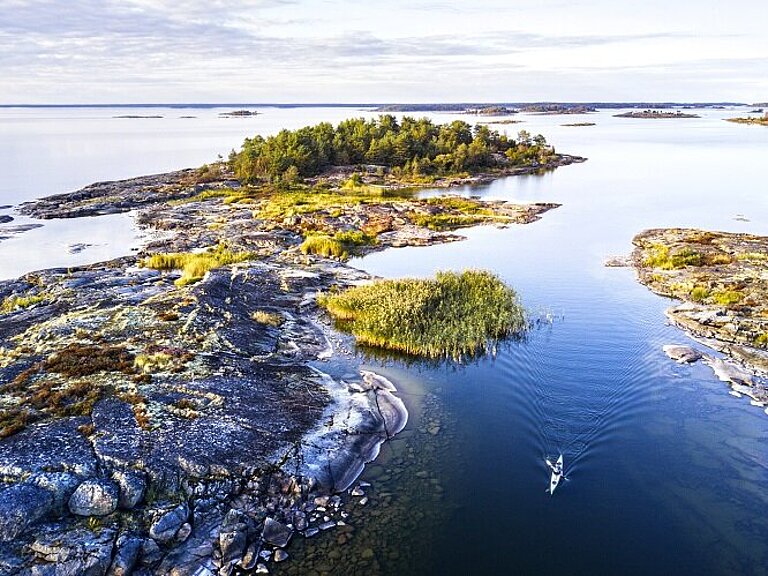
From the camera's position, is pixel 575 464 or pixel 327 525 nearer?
pixel 327 525

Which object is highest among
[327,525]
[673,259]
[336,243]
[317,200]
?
[327,525]

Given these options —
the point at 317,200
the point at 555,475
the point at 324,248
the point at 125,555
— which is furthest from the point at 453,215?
the point at 125,555

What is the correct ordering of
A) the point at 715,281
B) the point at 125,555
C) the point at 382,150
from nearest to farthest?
the point at 125,555 < the point at 715,281 < the point at 382,150

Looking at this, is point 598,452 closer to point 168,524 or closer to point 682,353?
point 682,353

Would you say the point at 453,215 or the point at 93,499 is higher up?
the point at 93,499

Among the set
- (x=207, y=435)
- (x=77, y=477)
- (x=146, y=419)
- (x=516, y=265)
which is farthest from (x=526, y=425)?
(x=516, y=265)

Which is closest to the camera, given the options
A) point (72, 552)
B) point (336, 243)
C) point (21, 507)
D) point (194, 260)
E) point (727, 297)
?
point (72, 552)

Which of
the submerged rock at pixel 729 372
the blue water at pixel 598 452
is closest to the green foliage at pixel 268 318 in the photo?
the blue water at pixel 598 452

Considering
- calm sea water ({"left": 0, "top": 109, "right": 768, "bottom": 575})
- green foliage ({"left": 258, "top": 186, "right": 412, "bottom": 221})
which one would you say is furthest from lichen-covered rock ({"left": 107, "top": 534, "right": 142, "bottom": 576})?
green foliage ({"left": 258, "top": 186, "right": 412, "bottom": 221})
